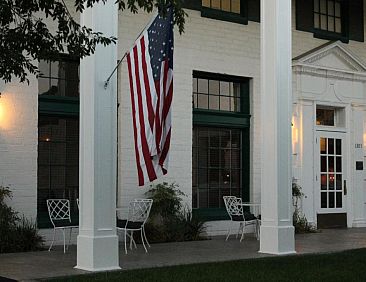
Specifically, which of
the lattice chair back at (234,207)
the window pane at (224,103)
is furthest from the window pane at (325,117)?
the lattice chair back at (234,207)

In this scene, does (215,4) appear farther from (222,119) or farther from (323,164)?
(323,164)

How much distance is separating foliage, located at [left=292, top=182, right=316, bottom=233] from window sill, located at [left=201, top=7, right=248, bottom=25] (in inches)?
158

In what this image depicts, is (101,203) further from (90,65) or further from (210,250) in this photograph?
(210,250)

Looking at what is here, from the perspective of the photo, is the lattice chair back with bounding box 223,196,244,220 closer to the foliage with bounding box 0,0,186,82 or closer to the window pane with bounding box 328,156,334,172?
the window pane with bounding box 328,156,334,172

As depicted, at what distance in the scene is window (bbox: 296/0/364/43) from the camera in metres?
16.2

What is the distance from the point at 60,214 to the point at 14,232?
1.18 m

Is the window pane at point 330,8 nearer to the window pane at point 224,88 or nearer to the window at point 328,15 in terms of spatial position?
the window at point 328,15

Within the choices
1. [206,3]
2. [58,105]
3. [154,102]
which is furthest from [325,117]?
[154,102]

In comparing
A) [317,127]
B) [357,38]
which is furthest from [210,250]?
[357,38]

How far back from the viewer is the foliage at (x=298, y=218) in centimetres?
1488

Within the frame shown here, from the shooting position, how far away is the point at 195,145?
1430cm

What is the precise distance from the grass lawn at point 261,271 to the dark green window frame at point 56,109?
3.55m

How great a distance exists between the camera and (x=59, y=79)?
12.4 meters

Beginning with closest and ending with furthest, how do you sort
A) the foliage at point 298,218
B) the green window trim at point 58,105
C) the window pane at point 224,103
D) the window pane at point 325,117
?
the green window trim at point 58,105 < the window pane at point 224,103 < the foliage at point 298,218 < the window pane at point 325,117
